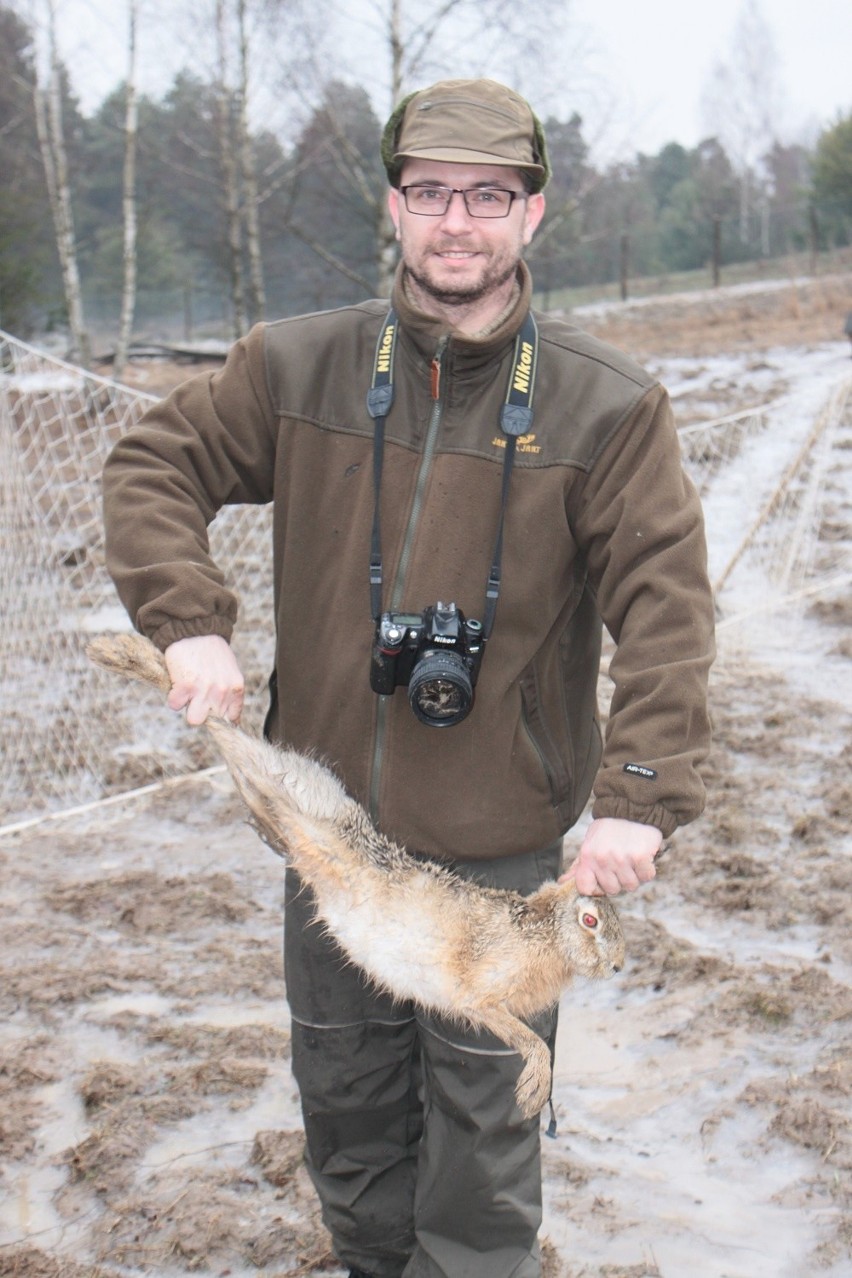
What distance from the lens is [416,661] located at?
2.02m

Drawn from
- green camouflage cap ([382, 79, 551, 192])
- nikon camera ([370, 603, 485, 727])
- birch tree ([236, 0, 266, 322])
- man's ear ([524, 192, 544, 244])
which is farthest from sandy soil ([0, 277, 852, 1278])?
birch tree ([236, 0, 266, 322])

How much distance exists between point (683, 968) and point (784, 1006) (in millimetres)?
311

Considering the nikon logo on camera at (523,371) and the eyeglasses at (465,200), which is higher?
the eyeglasses at (465,200)

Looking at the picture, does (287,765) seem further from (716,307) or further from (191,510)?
(716,307)

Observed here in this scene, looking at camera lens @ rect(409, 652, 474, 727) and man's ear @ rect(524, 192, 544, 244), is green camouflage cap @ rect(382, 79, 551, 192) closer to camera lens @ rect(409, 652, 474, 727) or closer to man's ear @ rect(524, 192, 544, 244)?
man's ear @ rect(524, 192, 544, 244)

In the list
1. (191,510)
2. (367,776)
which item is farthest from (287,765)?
(191,510)

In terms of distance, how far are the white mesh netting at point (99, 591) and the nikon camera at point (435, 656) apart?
2.45 m

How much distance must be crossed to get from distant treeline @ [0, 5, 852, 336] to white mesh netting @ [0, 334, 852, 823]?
22.9ft

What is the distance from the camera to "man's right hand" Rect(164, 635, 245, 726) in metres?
2.03

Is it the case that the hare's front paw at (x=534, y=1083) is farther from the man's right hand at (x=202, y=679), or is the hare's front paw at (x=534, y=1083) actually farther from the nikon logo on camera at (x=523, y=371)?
the nikon logo on camera at (x=523, y=371)

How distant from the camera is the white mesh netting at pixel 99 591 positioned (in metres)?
4.73

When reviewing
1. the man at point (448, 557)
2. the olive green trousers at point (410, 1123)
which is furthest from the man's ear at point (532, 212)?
the olive green trousers at point (410, 1123)

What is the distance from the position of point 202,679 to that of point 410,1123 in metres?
1.03

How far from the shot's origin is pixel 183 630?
205 centimetres
